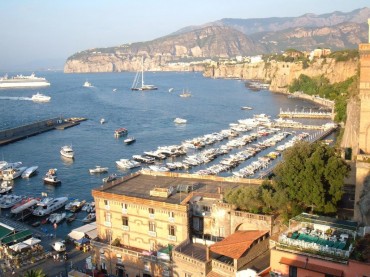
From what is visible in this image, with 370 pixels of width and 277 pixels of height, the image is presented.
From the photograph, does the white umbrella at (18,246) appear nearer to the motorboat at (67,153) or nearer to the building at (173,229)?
the building at (173,229)

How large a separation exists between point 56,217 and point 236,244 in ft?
52.0

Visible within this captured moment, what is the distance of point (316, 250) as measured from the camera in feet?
38.7

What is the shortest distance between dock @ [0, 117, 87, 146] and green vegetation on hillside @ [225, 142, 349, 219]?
42.9m

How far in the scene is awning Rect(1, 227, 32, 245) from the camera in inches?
817

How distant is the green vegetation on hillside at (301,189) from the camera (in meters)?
15.9

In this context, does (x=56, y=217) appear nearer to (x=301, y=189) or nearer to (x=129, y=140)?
(x=301, y=189)

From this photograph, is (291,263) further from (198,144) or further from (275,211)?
(198,144)

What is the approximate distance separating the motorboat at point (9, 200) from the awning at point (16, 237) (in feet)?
28.5

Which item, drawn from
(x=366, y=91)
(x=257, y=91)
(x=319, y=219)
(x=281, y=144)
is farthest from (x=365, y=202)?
(x=257, y=91)

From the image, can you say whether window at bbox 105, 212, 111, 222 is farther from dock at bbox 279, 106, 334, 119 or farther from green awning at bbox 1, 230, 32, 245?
dock at bbox 279, 106, 334, 119

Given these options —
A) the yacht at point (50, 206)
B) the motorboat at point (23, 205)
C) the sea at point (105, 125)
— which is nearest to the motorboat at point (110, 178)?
the sea at point (105, 125)

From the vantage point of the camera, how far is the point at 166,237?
56.7ft

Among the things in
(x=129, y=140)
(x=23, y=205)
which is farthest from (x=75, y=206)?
(x=129, y=140)

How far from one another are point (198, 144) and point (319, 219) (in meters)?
33.3
